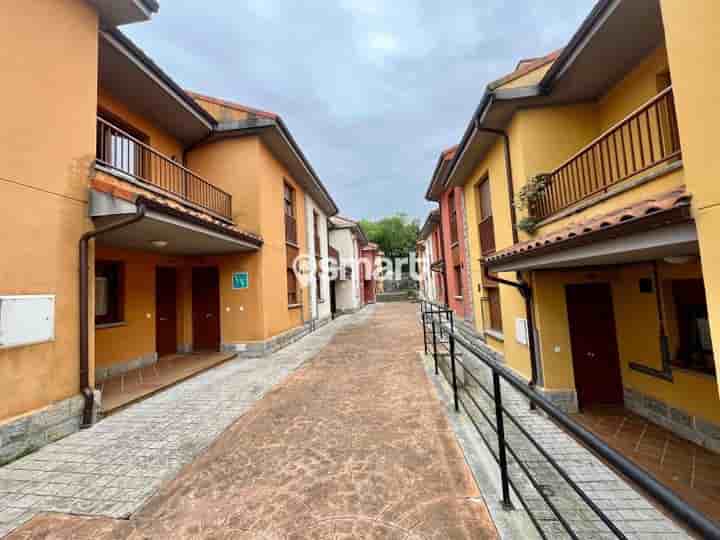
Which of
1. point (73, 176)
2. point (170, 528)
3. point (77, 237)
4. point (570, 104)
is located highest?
point (570, 104)

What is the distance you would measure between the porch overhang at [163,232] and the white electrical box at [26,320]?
1.37m

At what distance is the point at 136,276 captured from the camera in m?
6.88

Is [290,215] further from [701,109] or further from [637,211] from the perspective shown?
[701,109]

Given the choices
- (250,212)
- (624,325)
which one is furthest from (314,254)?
(624,325)

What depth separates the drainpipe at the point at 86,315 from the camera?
403 cm

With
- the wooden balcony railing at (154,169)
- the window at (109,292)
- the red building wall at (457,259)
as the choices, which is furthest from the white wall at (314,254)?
the window at (109,292)

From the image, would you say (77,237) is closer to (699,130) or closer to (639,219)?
(639,219)

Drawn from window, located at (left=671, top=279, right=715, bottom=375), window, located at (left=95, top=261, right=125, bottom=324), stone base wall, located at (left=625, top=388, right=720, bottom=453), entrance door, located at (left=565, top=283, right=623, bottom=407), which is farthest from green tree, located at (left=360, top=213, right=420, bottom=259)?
window, located at (left=671, top=279, right=715, bottom=375)

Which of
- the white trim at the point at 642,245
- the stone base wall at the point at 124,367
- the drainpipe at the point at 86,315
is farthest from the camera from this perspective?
the stone base wall at the point at 124,367

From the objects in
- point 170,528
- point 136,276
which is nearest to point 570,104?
point 170,528

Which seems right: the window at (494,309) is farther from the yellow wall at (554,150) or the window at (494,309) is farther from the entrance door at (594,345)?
the entrance door at (594,345)

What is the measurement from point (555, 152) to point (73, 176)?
24.3 ft

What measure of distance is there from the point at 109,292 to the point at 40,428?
11.8ft

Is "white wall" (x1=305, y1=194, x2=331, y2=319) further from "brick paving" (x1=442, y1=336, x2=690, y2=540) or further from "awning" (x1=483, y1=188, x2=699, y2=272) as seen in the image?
"awning" (x1=483, y1=188, x2=699, y2=272)
